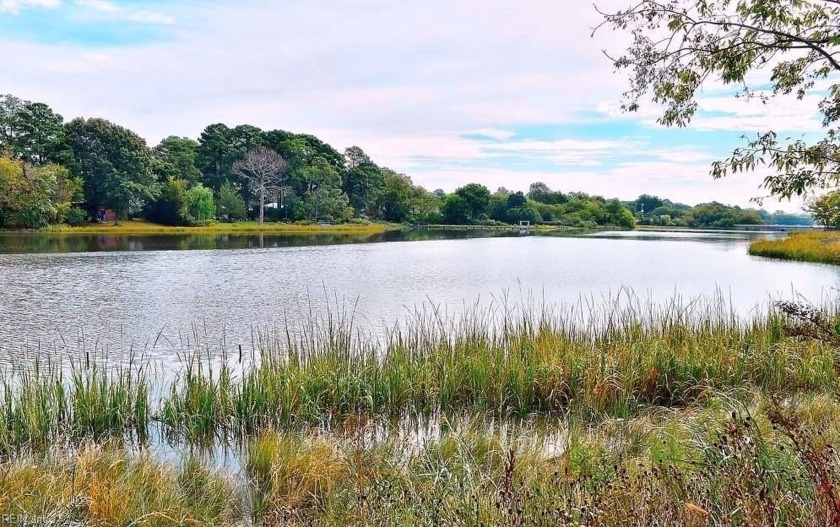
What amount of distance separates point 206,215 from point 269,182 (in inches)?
400

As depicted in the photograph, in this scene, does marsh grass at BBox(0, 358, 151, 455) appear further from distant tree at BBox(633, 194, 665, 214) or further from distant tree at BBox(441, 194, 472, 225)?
distant tree at BBox(633, 194, 665, 214)

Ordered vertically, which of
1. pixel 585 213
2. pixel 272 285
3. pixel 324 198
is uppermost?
pixel 324 198

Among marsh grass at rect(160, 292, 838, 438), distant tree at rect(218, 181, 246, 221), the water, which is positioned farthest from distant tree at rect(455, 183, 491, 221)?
marsh grass at rect(160, 292, 838, 438)

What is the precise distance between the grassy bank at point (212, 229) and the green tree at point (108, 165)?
2450 mm

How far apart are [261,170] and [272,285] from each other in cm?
4647

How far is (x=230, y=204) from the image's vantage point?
59531mm

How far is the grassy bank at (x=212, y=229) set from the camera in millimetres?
44812

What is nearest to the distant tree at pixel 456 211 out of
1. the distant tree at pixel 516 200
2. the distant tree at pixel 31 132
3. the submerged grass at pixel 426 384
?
the distant tree at pixel 516 200

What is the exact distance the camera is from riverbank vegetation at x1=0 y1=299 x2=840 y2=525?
291 centimetres

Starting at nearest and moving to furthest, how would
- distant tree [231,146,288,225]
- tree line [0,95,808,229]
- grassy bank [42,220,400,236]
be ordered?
tree line [0,95,808,229] → grassy bank [42,220,400,236] → distant tree [231,146,288,225]

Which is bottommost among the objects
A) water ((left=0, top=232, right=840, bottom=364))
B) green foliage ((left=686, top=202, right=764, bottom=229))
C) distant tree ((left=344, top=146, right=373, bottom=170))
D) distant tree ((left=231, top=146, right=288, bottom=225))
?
water ((left=0, top=232, right=840, bottom=364))

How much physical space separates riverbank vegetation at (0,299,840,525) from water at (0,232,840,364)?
7.39ft

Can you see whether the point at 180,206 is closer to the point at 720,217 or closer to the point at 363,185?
the point at 363,185

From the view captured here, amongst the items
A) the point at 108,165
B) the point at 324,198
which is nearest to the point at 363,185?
the point at 324,198
